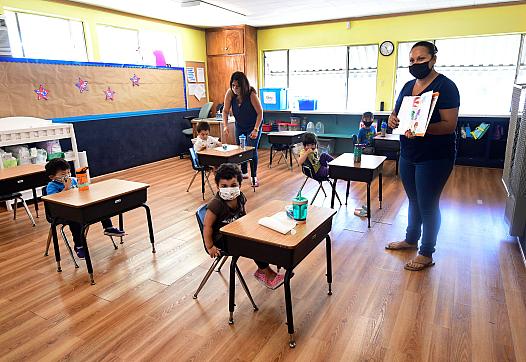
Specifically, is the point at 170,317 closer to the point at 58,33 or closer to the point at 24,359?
the point at 24,359

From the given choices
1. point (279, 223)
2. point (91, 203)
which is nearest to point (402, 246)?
point (279, 223)

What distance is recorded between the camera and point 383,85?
7.57 meters

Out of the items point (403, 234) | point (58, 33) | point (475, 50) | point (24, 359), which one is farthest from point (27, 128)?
point (475, 50)

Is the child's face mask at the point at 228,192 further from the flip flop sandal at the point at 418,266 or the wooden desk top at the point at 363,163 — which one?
the wooden desk top at the point at 363,163

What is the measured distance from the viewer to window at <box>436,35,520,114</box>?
6.66 meters

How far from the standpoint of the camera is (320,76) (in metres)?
8.40

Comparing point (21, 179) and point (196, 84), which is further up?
point (196, 84)

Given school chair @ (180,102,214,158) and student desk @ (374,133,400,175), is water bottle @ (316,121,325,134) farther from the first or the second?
school chair @ (180,102,214,158)

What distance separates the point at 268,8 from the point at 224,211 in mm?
5381

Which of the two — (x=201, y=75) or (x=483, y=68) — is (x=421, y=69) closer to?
(x=483, y=68)

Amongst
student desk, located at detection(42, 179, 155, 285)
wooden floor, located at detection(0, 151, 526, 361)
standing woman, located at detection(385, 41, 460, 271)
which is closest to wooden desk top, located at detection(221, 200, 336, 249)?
wooden floor, located at detection(0, 151, 526, 361)

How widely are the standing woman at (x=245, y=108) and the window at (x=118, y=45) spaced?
2915 millimetres

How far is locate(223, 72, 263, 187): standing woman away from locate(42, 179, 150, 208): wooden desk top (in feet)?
7.75

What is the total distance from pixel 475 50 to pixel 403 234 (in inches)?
205
